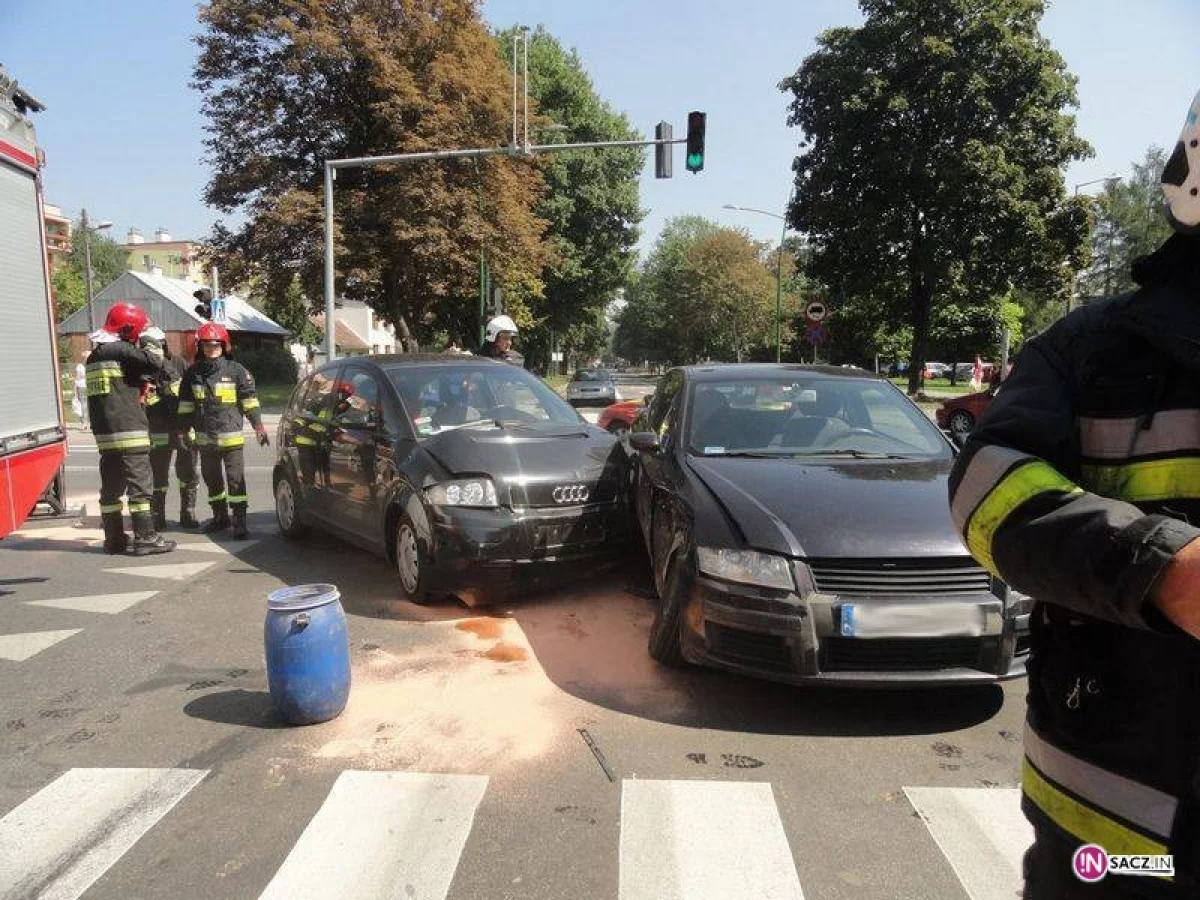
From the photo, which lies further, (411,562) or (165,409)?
(165,409)

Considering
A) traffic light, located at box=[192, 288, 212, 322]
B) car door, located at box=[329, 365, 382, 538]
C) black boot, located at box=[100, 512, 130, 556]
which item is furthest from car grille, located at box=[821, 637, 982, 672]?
traffic light, located at box=[192, 288, 212, 322]

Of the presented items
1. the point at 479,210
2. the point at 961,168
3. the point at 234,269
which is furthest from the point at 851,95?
the point at 234,269

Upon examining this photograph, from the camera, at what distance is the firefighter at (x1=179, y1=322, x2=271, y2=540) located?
7934mm

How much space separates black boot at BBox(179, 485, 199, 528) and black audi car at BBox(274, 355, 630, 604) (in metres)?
2.17

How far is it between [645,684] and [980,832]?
175 centimetres

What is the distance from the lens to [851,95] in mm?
29547


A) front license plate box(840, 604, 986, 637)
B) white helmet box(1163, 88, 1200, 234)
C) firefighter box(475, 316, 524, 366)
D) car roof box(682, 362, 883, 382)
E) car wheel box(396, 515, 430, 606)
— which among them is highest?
white helmet box(1163, 88, 1200, 234)

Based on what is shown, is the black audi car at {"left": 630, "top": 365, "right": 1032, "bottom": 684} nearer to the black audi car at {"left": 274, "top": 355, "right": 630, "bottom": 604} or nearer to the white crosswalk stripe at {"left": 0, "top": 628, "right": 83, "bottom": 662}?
the black audi car at {"left": 274, "top": 355, "right": 630, "bottom": 604}

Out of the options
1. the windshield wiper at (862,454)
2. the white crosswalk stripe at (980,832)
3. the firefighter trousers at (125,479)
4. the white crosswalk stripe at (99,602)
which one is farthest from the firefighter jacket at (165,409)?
the white crosswalk stripe at (980,832)

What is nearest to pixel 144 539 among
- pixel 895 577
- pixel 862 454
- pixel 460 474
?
pixel 460 474

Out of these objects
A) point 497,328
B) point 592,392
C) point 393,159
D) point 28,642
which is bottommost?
point 592,392

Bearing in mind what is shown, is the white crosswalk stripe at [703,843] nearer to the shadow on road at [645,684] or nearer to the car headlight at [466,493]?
the shadow on road at [645,684]

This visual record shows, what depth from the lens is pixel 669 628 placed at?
4.32 metres

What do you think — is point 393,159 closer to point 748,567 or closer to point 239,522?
point 239,522
